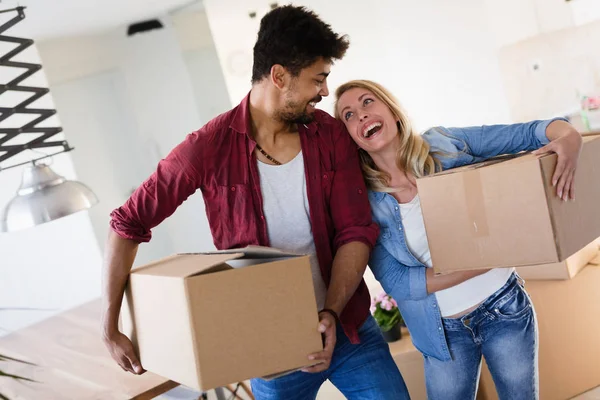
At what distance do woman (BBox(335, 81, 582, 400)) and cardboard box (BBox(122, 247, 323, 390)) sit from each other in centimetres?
41

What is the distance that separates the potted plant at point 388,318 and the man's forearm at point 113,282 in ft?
3.79

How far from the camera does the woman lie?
5.28 ft

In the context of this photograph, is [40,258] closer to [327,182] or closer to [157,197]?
[157,197]

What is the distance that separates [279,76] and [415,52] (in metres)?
2.62

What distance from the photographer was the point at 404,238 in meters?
1.64

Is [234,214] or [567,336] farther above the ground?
[234,214]

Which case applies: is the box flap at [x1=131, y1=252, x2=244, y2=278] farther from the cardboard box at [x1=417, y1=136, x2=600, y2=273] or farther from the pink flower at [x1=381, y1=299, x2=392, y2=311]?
the pink flower at [x1=381, y1=299, x2=392, y2=311]

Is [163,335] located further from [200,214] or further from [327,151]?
[200,214]

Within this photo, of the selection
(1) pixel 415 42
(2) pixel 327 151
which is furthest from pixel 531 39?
(2) pixel 327 151

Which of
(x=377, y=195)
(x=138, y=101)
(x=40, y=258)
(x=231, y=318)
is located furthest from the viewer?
(x=138, y=101)

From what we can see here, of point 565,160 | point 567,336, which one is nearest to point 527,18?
point 567,336

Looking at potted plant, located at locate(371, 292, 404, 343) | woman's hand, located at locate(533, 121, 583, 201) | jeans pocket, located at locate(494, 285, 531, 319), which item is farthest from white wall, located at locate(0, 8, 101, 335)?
woman's hand, located at locate(533, 121, 583, 201)

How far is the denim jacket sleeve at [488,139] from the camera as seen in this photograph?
1.60m

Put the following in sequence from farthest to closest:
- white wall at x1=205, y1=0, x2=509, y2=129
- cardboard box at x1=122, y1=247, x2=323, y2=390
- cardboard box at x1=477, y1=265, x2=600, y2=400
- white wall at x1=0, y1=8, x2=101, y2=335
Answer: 1. white wall at x1=0, y1=8, x2=101, y2=335
2. white wall at x1=205, y1=0, x2=509, y2=129
3. cardboard box at x1=477, y1=265, x2=600, y2=400
4. cardboard box at x1=122, y1=247, x2=323, y2=390
